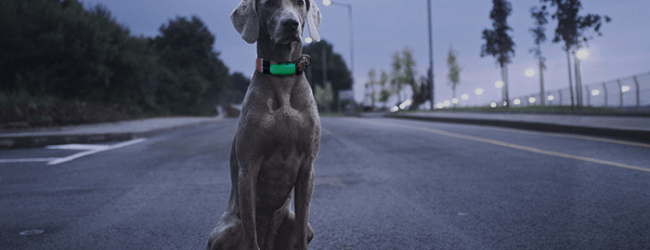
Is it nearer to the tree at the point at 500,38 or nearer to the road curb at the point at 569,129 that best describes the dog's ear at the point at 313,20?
the road curb at the point at 569,129

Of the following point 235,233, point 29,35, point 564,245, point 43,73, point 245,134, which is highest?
point 29,35

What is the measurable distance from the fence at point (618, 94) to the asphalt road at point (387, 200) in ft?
38.7

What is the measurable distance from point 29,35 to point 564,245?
21.7 metres

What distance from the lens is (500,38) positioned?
3803cm

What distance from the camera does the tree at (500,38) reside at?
37.5 metres

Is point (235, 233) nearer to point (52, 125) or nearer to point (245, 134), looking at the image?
point (245, 134)

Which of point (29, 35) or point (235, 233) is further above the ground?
point (29, 35)

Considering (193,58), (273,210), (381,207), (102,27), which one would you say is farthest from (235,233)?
(193,58)

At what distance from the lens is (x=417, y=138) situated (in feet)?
35.4

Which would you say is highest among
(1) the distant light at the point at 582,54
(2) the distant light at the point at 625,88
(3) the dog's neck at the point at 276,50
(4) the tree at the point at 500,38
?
(4) the tree at the point at 500,38

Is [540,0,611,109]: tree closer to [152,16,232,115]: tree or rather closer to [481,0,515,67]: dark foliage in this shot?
[481,0,515,67]: dark foliage

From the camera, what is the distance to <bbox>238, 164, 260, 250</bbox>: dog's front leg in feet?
6.65

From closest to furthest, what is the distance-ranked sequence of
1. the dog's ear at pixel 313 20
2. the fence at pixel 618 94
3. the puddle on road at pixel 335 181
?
the dog's ear at pixel 313 20, the puddle on road at pixel 335 181, the fence at pixel 618 94

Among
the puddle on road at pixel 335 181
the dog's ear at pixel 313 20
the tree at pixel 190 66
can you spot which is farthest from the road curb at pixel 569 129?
the tree at pixel 190 66
